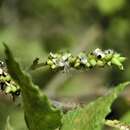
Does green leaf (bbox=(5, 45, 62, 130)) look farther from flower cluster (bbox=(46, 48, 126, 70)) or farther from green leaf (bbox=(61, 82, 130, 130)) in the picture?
flower cluster (bbox=(46, 48, 126, 70))

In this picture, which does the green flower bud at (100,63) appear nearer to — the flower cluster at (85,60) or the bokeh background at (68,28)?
the flower cluster at (85,60)

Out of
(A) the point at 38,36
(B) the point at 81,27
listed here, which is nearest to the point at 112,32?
(B) the point at 81,27

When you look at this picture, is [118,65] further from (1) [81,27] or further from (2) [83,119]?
(1) [81,27]

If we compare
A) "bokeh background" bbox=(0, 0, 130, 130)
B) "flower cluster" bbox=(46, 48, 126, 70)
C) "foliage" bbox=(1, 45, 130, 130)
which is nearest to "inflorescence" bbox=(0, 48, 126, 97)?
"flower cluster" bbox=(46, 48, 126, 70)

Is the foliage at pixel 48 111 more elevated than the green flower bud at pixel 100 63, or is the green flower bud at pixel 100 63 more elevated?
the green flower bud at pixel 100 63

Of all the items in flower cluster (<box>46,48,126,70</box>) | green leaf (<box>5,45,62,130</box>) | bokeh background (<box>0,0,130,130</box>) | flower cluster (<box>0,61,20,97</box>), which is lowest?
green leaf (<box>5,45,62,130</box>)

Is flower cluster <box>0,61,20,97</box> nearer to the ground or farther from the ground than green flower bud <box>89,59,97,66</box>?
nearer to the ground

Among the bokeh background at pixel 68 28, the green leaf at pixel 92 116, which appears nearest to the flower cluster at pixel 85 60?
the green leaf at pixel 92 116
